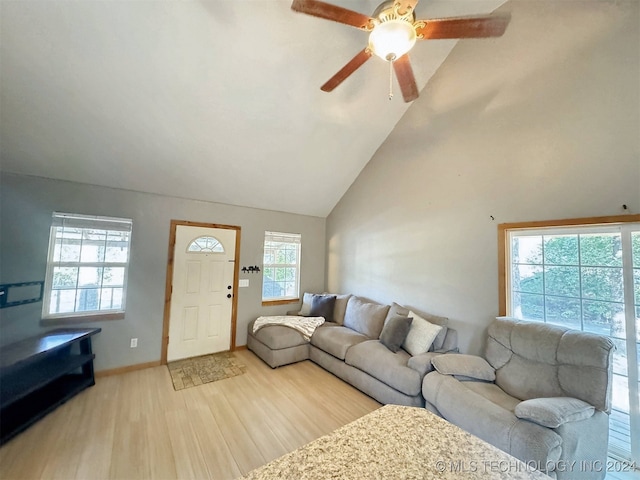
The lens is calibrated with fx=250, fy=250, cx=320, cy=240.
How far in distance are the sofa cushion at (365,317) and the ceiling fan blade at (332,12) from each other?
3020mm

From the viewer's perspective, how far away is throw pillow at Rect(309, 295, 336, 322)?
410 centimetres

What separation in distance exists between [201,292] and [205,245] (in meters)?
0.70

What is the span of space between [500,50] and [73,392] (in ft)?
18.5

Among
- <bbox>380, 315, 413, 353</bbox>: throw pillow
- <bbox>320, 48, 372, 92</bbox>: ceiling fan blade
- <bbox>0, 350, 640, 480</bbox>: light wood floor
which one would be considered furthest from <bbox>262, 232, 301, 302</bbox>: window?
<bbox>320, 48, 372, 92</bbox>: ceiling fan blade

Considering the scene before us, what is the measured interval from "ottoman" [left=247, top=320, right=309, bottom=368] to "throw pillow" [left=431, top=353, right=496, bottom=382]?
72.6 inches

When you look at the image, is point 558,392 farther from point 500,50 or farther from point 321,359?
point 500,50

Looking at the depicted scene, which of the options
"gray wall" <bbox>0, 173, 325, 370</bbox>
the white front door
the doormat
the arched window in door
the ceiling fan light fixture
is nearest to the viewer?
the ceiling fan light fixture

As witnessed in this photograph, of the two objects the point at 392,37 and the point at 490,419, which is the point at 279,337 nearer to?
the point at 490,419

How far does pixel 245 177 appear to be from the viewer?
362 centimetres

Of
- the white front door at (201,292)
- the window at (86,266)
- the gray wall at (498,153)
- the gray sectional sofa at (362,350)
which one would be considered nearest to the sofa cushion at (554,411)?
the gray sectional sofa at (362,350)

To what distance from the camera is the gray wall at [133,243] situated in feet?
8.66

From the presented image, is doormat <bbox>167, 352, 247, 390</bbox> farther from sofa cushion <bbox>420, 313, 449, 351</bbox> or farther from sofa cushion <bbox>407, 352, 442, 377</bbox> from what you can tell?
sofa cushion <bbox>420, 313, 449, 351</bbox>

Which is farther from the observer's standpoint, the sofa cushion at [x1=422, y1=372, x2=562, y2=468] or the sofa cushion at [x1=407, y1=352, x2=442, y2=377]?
the sofa cushion at [x1=407, y1=352, x2=442, y2=377]

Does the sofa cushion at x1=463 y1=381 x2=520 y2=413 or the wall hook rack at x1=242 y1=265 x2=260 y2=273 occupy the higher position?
the wall hook rack at x1=242 y1=265 x2=260 y2=273
